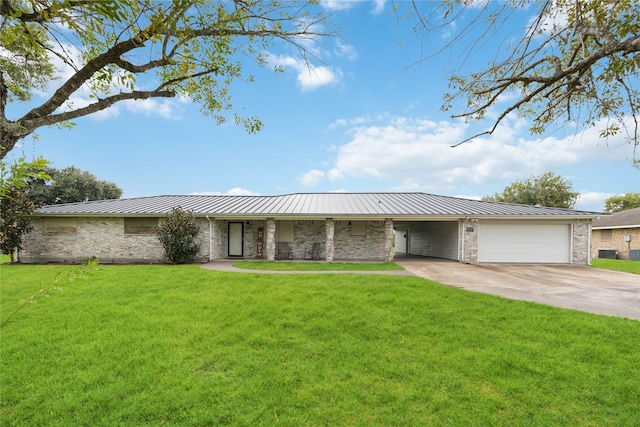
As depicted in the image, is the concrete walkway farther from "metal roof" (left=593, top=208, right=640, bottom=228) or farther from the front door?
"metal roof" (left=593, top=208, right=640, bottom=228)

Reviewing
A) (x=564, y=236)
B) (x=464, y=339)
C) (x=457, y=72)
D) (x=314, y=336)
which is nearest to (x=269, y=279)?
(x=314, y=336)

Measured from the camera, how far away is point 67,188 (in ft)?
90.6

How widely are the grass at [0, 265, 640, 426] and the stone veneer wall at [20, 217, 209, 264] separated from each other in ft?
25.6

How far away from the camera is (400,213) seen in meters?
14.5

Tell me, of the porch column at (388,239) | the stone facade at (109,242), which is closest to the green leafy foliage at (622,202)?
the porch column at (388,239)

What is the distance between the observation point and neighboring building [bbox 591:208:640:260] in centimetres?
2253

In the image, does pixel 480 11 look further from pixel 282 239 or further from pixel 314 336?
pixel 282 239

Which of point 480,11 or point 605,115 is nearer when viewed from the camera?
point 480,11

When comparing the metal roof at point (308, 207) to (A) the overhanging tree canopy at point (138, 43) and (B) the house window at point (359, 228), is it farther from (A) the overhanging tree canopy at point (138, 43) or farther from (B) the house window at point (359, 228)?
(A) the overhanging tree canopy at point (138, 43)

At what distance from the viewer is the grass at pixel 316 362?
3.68 m

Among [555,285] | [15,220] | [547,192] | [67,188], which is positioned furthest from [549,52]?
[547,192]

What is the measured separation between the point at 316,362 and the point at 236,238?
1307cm

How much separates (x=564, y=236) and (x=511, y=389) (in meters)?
14.8

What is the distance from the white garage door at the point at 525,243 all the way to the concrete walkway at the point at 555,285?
6.10 ft
